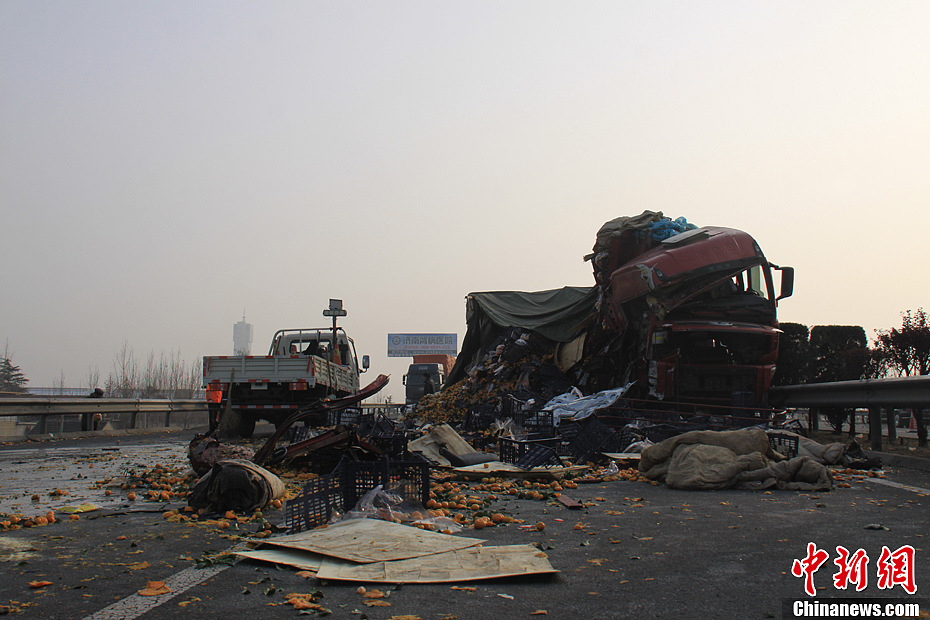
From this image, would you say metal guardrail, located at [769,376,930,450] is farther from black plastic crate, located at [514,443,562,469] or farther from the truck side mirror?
black plastic crate, located at [514,443,562,469]

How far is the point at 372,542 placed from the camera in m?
4.27

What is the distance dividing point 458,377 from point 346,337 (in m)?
4.18

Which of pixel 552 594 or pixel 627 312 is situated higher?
pixel 627 312

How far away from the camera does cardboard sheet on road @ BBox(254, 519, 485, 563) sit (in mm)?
4012

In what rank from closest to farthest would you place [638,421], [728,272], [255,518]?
1. [255,518]
2. [638,421]
3. [728,272]

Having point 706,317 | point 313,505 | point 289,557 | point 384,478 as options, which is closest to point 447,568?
point 289,557

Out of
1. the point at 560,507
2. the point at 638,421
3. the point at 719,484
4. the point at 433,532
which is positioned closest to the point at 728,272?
the point at 638,421

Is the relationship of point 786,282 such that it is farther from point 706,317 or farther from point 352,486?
point 352,486

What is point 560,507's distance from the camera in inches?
246

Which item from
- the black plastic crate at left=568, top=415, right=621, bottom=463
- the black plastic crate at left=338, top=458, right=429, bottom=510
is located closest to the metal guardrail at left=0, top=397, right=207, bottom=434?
the black plastic crate at left=568, top=415, right=621, bottom=463

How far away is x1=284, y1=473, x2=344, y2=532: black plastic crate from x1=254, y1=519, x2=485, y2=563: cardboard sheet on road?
0.25 meters

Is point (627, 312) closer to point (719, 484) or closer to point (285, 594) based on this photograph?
point (719, 484)

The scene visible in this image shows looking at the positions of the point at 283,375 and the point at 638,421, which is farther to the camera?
the point at 283,375

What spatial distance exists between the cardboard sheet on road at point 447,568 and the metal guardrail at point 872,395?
7.50 meters
